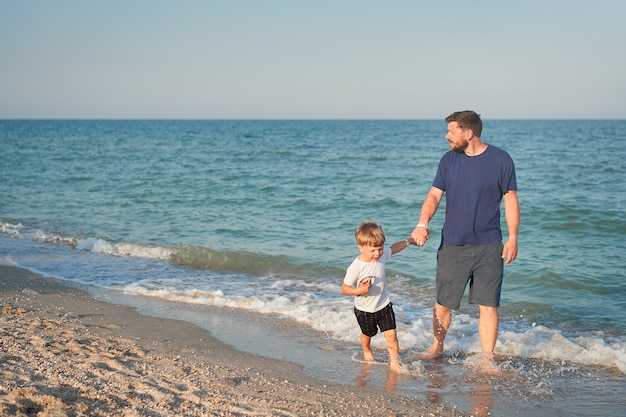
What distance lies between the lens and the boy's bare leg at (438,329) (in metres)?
5.57

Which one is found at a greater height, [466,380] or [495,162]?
[495,162]

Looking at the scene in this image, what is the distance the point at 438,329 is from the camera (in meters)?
5.65

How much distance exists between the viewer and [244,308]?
24.4 feet

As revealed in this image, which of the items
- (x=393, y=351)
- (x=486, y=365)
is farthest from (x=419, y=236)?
(x=486, y=365)

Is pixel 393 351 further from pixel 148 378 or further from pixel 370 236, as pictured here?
pixel 148 378

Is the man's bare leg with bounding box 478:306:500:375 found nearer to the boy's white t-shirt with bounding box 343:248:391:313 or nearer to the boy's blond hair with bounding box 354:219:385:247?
the boy's white t-shirt with bounding box 343:248:391:313

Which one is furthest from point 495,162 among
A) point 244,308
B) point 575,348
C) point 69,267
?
point 69,267

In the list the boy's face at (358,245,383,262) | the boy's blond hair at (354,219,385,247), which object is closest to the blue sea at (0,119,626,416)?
the boy's face at (358,245,383,262)

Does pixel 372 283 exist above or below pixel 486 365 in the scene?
above

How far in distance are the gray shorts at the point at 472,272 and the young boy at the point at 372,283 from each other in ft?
1.42

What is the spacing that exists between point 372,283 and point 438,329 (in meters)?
0.95

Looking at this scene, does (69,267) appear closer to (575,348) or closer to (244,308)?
(244,308)

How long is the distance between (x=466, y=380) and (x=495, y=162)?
1747 millimetres

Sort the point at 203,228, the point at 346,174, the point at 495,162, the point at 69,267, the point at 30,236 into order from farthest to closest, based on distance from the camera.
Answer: the point at 346,174 < the point at 203,228 < the point at 30,236 < the point at 69,267 < the point at 495,162
